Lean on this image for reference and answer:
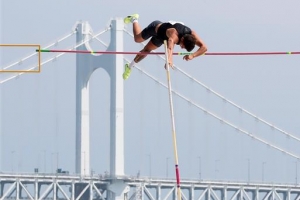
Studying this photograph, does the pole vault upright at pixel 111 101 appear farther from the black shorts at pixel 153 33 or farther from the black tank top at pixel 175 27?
the black tank top at pixel 175 27

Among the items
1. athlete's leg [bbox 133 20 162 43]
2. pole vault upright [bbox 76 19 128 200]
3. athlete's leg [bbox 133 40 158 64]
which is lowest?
athlete's leg [bbox 133 40 158 64]

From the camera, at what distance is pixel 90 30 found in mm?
57188

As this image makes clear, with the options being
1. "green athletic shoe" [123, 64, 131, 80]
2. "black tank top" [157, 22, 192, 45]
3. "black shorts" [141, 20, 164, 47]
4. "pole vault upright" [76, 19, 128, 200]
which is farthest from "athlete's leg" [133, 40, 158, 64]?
"pole vault upright" [76, 19, 128, 200]

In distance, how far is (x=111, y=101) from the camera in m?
54.7

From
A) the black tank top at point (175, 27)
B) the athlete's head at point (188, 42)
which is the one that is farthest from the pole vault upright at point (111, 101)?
the athlete's head at point (188, 42)

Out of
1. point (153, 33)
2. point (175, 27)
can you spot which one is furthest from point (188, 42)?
point (153, 33)

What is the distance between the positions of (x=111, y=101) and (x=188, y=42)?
3848cm

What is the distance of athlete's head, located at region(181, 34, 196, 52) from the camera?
638 inches

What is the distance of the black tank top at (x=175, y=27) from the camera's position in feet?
53.9

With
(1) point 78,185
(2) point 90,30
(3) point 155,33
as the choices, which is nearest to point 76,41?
(2) point 90,30

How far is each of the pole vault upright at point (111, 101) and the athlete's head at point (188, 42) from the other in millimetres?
37083

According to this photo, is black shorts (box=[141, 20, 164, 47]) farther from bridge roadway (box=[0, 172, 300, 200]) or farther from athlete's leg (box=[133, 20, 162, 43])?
bridge roadway (box=[0, 172, 300, 200])

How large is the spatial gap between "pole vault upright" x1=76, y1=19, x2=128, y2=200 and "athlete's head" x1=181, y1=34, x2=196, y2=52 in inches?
1460

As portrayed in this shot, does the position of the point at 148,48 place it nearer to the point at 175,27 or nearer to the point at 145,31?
the point at 145,31
